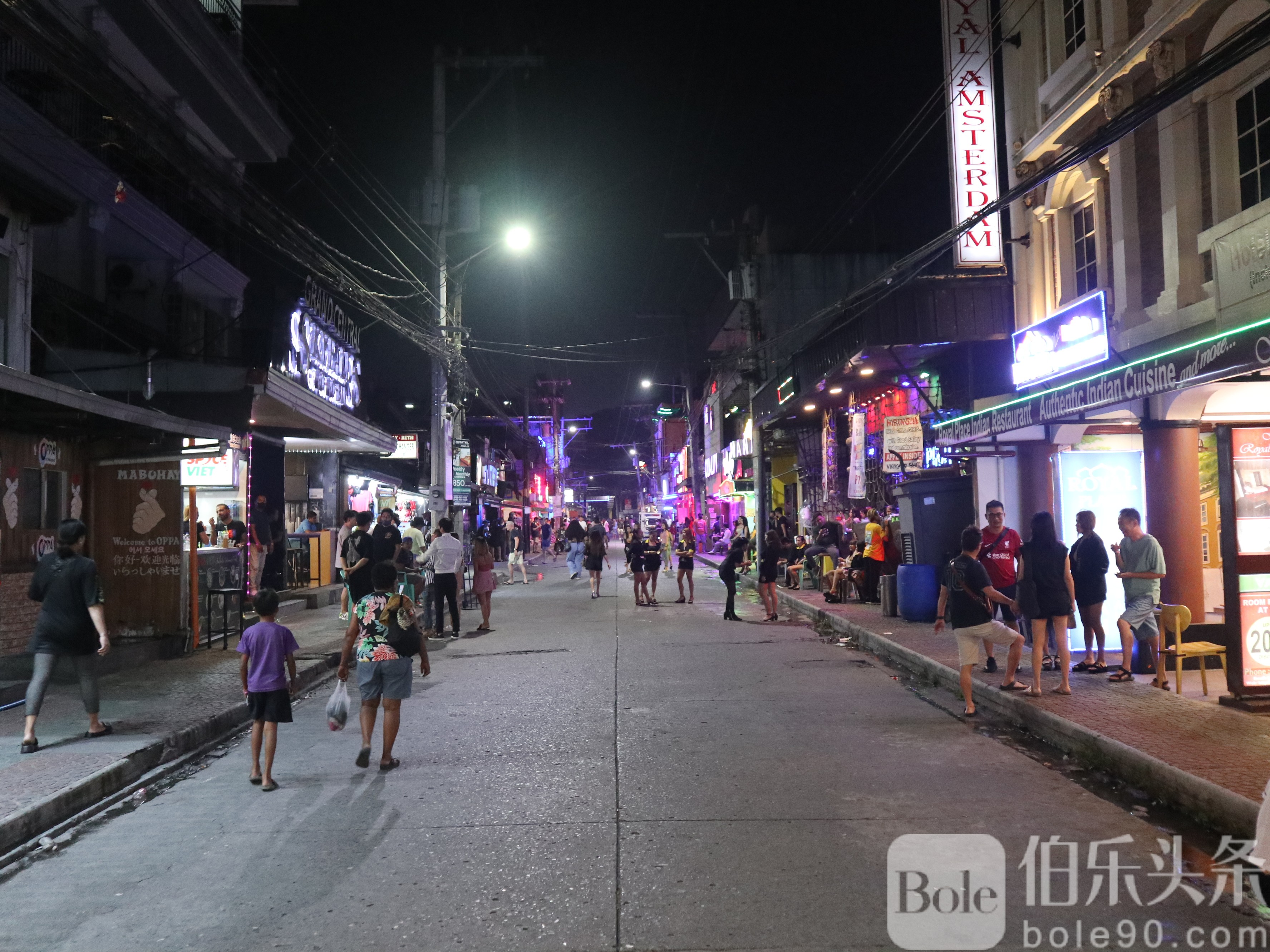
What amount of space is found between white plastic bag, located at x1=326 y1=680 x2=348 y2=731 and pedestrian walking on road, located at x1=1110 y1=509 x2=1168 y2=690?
7.54m

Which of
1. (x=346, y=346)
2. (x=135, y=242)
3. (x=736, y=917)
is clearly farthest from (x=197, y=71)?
(x=736, y=917)

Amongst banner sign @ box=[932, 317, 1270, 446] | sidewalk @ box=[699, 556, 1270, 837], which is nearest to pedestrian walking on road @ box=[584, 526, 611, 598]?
sidewalk @ box=[699, 556, 1270, 837]

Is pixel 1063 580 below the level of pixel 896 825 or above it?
above

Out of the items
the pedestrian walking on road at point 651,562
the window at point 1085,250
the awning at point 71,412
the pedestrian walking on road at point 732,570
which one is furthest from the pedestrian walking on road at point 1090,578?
the pedestrian walking on road at point 651,562

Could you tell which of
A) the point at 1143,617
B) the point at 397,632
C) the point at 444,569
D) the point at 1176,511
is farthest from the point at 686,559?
the point at 397,632

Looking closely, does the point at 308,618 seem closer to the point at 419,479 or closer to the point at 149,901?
the point at 149,901

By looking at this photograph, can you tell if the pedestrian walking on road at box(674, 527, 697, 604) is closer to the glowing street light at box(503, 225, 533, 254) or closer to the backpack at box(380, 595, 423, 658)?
the glowing street light at box(503, 225, 533, 254)

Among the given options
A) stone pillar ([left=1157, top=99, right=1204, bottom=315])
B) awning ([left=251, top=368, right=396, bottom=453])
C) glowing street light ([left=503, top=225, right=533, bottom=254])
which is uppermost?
glowing street light ([left=503, top=225, right=533, bottom=254])

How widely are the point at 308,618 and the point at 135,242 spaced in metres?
7.63

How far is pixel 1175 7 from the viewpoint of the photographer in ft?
34.1

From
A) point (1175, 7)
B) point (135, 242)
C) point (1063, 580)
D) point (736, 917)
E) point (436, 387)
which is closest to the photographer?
point (736, 917)

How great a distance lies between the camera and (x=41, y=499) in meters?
10.8

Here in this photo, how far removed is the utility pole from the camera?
19875 millimetres

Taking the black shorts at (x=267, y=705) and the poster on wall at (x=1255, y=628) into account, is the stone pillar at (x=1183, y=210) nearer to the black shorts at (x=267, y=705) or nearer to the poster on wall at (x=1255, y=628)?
the poster on wall at (x=1255, y=628)
